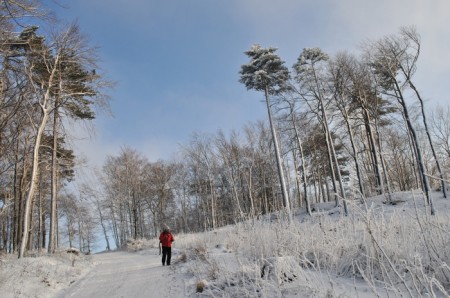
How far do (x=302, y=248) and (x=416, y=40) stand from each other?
19.9m

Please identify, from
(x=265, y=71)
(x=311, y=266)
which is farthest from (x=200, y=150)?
(x=311, y=266)

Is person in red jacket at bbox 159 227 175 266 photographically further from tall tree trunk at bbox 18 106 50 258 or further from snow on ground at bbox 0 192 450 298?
tall tree trunk at bbox 18 106 50 258

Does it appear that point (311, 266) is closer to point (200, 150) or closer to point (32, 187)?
point (32, 187)

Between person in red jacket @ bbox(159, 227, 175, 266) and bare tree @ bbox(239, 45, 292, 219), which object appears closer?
person in red jacket @ bbox(159, 227, 175, 266)

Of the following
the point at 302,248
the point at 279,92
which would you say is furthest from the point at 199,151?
the point at 302,248

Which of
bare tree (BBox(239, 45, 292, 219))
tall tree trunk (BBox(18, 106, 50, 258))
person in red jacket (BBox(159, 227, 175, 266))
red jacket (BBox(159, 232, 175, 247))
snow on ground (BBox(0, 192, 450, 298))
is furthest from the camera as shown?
bare tree (BBox(239, 45, 292, 219))

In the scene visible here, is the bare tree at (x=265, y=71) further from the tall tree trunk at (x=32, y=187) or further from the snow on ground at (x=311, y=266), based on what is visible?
the snow on ground at (x=311, y=266)

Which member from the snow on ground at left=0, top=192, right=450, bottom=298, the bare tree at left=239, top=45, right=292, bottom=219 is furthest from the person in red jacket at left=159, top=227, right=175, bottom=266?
the bare tree at left=239, top=45, right=292, bottom=219

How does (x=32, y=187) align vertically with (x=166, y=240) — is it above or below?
above

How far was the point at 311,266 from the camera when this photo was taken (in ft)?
18.3

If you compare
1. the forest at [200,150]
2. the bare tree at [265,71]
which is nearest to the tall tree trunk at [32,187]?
the forest at [200,150]

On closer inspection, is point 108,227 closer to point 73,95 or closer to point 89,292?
point 73,95

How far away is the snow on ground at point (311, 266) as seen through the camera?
3242 millimetres

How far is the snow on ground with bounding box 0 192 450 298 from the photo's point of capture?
324 centimetres
